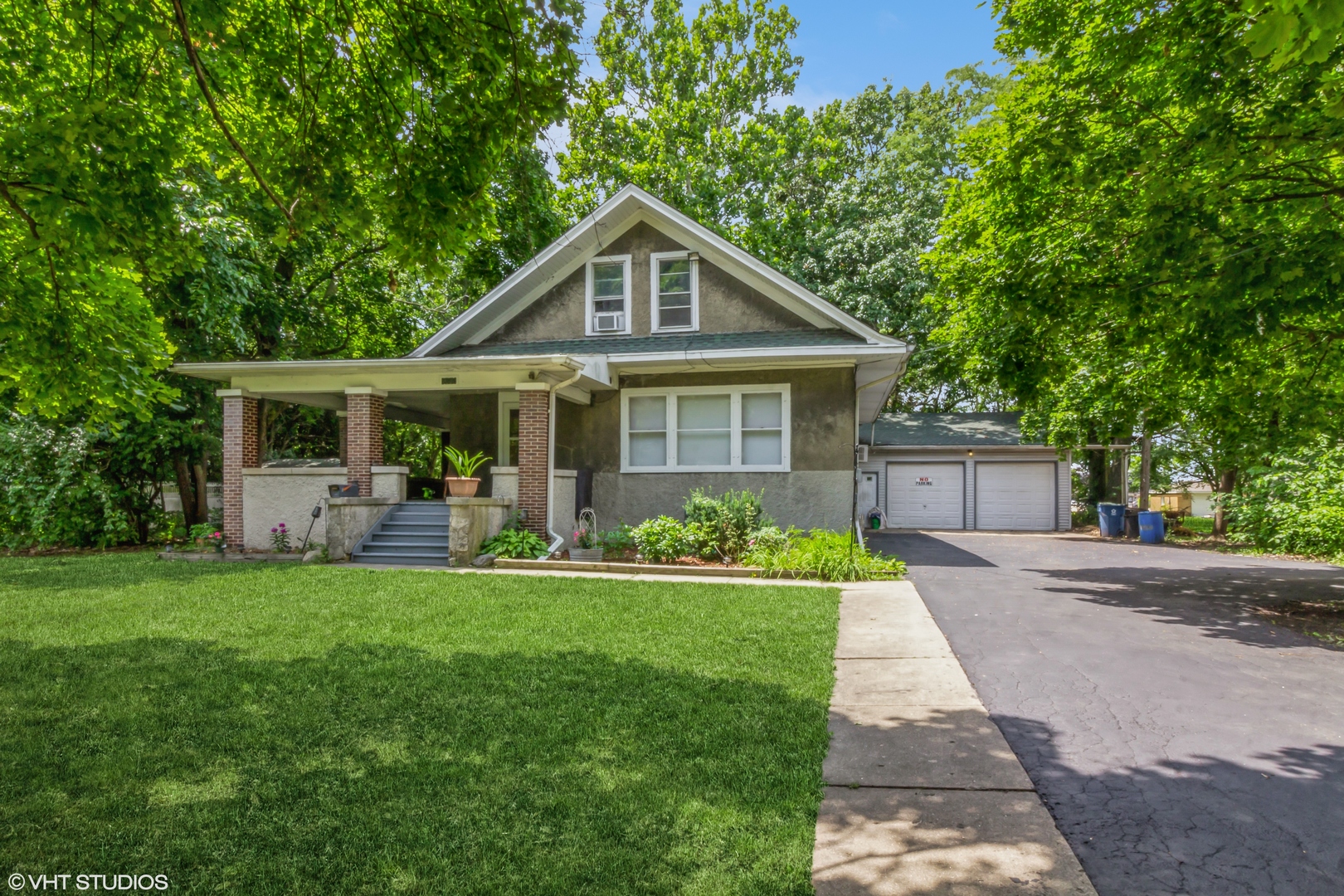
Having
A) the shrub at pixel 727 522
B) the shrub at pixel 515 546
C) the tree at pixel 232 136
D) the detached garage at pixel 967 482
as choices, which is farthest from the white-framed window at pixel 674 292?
the detached garage at pixel 967 482

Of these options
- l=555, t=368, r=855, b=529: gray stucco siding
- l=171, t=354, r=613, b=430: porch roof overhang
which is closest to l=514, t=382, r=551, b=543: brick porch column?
l=171, t=354, r=613, b=430: porch roof overhang

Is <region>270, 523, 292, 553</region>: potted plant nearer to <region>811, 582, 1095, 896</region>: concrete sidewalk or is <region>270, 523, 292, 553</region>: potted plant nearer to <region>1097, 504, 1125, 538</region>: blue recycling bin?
<region>811, 582, 1095, 896</region>: concrete sidewalk

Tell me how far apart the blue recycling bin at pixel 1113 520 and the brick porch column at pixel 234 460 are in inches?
849

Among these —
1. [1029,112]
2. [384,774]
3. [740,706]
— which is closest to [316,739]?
[384,774]

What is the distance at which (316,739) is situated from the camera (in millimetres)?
3818

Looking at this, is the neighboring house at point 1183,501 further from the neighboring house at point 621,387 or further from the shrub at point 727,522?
the shrub at point 727,522

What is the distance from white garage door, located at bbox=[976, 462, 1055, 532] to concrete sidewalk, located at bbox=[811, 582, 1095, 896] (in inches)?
761

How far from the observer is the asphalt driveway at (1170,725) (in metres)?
2.76

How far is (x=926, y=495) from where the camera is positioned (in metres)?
23.2

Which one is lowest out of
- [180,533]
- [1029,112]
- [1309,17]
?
[180,533]

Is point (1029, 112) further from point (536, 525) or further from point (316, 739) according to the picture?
point (316, 739)

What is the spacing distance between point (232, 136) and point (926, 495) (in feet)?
71.4

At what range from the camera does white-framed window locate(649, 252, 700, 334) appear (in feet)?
44.9

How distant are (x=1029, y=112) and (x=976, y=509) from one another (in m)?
15.4
